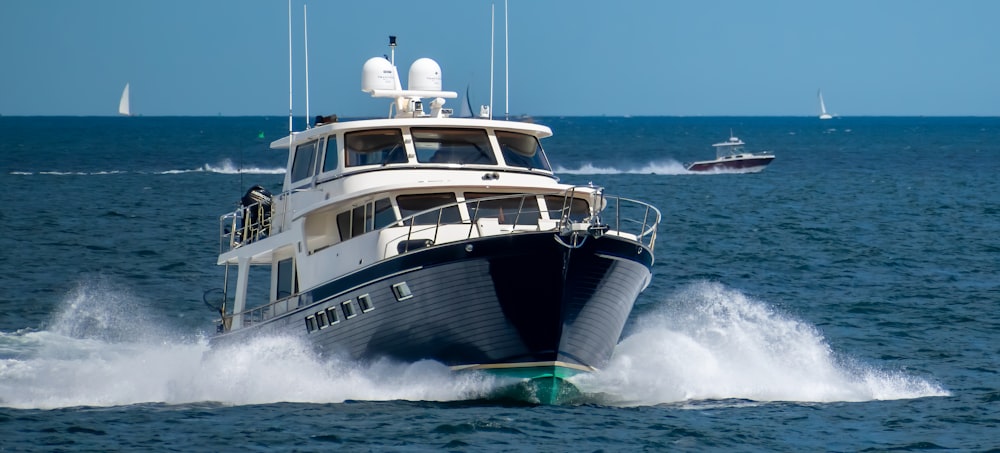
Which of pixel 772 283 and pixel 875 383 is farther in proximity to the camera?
pixel 772 283

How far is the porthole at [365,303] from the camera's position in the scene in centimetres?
1770

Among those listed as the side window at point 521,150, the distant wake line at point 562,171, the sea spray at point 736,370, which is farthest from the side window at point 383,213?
the distant wake line at point 562,171

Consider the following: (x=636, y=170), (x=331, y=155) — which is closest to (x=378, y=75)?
(x=331, y=155)

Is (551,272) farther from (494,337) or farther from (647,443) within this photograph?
(647,443)

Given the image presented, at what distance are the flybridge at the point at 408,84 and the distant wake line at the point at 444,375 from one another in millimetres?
4527

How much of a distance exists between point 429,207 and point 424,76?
Answer: 3906 millimetres

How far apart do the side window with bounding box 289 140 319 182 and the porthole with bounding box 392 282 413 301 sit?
4247mm

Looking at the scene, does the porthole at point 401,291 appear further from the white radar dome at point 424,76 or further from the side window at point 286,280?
the white radar dome at point 424,76

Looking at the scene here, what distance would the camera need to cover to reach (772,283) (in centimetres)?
3222

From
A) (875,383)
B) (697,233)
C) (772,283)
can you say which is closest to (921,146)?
(697,233)

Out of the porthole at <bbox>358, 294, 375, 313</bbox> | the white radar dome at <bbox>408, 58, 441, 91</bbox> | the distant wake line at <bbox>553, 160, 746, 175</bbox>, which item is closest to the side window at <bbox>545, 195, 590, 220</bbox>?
the porthole at <bbox>358, 294, 375, 313</bbox>

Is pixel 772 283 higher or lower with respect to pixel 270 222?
lower

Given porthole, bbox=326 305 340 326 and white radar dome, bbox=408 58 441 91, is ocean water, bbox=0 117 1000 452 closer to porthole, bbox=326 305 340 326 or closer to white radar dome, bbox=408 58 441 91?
porthole, bbox=326 305 340 326

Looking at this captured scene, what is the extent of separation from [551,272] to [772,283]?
16.1m
